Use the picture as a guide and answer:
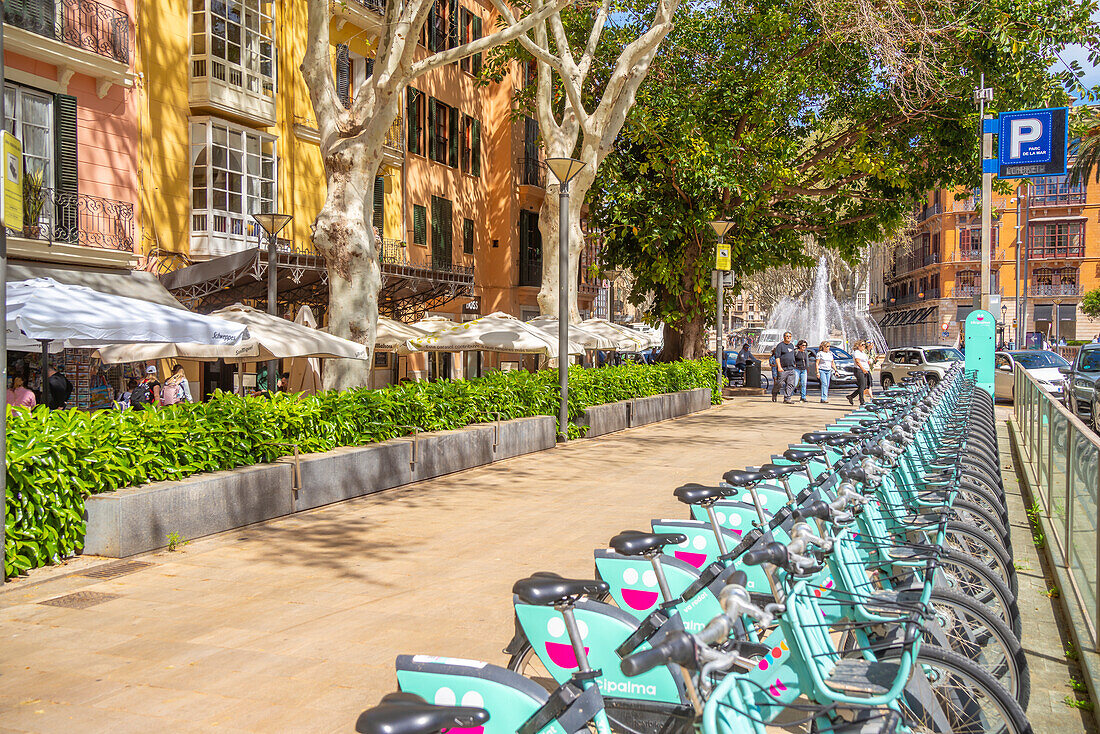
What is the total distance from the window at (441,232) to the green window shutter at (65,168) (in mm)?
12322

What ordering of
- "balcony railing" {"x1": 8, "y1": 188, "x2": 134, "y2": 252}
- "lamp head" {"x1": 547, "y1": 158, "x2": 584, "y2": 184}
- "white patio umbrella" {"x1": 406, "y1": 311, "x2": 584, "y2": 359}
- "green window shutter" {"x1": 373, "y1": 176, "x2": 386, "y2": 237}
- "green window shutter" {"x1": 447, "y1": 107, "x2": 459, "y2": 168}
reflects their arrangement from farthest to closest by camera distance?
"green window shutter" {"x1": 447, "y1": 107, "x2": 459, "y2": 168} → "green window shutter" {"x1": 373, "y1": 176, "x2": 386, "y2": 237} → "white patio umbrella" {"x1": 406, "y1": 311, "x2": 584, "y2": 359} → "balcony railing" {"x1": 8, "y1": 188, "x2": 134, "y2": 252} → "lamp head" {"x1": 547, "y1": 158, "x2": 584, "y2": 184}

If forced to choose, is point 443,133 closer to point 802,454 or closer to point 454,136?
point 454,136

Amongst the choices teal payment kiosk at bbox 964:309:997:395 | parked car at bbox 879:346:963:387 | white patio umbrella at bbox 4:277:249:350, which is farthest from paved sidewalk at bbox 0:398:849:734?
parked car at bbox 879:346:963:387

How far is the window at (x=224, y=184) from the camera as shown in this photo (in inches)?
779

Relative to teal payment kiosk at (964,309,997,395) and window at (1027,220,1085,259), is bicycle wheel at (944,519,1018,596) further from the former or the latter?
window at (1027,220,1085,259)

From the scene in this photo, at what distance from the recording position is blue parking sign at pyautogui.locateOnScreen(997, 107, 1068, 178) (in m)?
15.8

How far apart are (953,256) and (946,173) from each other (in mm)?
56805

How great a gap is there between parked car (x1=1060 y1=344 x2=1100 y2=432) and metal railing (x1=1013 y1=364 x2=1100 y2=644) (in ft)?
32.0

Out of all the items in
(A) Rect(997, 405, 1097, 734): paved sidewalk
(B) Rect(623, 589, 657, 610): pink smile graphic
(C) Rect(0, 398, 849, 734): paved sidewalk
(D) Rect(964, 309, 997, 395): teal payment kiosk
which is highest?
(D) Rect(964, 309, 997, 395): teal payment kiosk

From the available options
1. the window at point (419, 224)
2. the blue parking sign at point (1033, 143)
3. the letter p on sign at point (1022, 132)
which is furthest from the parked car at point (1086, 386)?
the window at point (419, 224)

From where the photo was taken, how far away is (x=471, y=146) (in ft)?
102

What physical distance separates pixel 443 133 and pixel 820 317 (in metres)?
37.1

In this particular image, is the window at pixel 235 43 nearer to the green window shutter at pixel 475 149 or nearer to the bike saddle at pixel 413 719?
the green window shutter at pixel 475 149

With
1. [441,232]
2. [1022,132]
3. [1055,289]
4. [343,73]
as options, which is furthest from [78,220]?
[1055,289]
